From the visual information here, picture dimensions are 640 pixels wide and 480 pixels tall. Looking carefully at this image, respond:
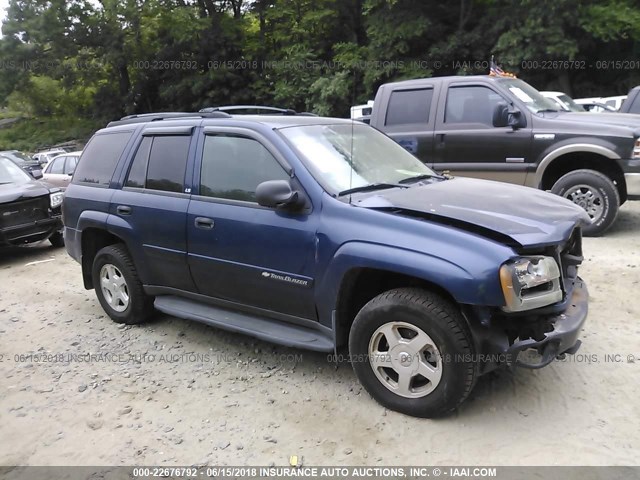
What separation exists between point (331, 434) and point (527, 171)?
515 cm

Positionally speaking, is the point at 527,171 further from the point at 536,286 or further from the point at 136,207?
the point at 136,207

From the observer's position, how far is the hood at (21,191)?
25.9 ft

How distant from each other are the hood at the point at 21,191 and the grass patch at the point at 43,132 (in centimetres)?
2695

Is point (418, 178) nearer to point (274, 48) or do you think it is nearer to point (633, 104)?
point (633, 104)

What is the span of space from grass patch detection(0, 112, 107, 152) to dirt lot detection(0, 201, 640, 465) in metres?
32.1

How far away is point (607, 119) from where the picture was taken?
272 inches

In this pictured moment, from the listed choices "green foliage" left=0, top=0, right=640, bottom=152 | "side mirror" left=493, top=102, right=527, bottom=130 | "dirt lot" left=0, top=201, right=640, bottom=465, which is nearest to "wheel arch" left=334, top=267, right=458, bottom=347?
"dirt lot" left=0, top=201, right=640, bottom=465

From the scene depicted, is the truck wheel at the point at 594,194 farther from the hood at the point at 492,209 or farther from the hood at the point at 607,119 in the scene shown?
the hood at the point at 492,209

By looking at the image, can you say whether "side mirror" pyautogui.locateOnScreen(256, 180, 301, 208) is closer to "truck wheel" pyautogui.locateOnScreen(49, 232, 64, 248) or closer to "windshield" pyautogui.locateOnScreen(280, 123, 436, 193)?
"windshield" pyautogui.locateOnScreen(280, 123, 436, 193)

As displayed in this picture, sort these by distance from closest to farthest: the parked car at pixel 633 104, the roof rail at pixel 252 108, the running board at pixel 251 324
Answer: the running board at pixel 251 324, the roof rail at pixel 252 108, the parked car at pixel 633 104

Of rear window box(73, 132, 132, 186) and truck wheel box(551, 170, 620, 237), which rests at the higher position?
rear window box(73, 132, 132, 186)

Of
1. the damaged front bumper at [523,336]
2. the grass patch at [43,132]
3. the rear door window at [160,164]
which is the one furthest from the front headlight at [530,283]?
the grass patch at [43,132]

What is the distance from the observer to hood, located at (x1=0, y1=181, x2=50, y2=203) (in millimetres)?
7884

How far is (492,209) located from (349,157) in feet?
3.66
